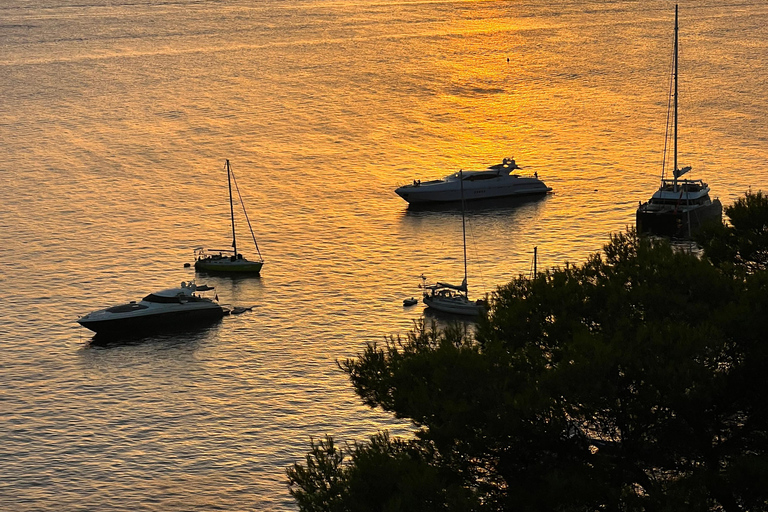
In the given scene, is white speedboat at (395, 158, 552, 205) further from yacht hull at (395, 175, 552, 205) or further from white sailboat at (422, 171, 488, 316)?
white sailboat at (422, 171, 488, 316)

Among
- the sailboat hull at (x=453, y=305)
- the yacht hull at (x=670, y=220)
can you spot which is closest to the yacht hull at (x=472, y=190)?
the yacht hull at (x=670, y=220)

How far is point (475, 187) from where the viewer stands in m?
101

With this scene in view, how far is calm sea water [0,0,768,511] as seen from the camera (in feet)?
195

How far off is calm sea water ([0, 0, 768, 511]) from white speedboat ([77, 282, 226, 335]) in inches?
50.5

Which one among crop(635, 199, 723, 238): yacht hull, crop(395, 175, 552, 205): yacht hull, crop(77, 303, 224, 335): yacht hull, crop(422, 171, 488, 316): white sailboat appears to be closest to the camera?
crop(422, 171, 488, 316): white sailboat

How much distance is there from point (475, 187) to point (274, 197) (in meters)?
17.0

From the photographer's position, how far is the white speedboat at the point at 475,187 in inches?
3932

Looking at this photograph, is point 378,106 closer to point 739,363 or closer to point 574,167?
point 574,167

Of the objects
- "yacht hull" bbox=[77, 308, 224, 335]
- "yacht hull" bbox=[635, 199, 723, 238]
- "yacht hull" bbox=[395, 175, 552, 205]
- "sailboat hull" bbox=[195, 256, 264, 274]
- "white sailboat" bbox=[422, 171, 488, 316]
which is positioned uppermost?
"yacht hull" bbox=[395, 175, 552, 205]

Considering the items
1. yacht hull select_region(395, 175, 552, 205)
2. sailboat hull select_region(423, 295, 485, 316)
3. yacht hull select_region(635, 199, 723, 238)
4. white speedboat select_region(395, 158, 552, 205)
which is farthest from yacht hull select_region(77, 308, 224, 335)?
yacht hull select_region(635, 199, 723, 238)

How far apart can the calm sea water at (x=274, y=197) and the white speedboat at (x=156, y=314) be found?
1.28m

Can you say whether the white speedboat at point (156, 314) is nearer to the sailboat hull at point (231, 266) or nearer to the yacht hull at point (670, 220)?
the sailboat hull at point (231, 266)

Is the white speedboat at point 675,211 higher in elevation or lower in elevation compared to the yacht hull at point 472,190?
lower

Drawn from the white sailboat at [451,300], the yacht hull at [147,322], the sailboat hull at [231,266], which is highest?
the sailboat hull at [231,266]
